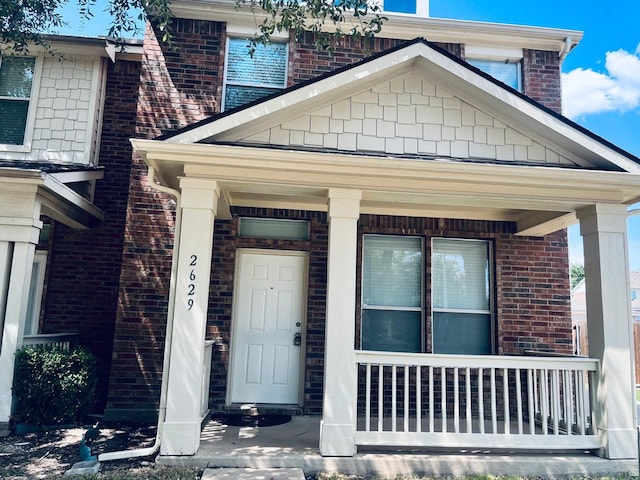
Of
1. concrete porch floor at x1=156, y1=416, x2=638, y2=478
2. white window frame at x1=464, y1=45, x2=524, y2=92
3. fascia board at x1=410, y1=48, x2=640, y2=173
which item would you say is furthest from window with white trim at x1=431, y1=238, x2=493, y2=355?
white window frame at x1=464, y1=45, x2=524, y2=92

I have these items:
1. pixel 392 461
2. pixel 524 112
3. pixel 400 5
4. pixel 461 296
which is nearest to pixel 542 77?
pixel 400 5

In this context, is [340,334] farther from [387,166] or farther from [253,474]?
[387,166]

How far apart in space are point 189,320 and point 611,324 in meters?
4.49

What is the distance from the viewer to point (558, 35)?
7742 mm

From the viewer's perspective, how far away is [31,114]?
755 cm

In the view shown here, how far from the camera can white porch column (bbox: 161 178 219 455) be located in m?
4.69

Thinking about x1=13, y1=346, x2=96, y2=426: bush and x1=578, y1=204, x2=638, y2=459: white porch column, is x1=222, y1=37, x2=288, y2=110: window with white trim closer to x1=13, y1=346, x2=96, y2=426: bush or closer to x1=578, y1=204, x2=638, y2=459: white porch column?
x1=13, y1=346, x2=96, y2=426: bush

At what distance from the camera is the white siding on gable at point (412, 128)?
5.36 metres

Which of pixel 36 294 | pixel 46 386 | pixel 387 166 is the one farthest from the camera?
pixel 36 294

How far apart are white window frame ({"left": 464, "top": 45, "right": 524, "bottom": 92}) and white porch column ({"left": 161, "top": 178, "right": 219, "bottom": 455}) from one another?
17.1 ft

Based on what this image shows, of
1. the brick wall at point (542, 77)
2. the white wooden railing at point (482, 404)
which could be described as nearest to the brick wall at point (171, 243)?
the white wooden railing at point (482, 404)

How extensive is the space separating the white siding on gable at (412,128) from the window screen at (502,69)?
2847 mm

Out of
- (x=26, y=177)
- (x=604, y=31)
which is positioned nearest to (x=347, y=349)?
(x=26, y=177)

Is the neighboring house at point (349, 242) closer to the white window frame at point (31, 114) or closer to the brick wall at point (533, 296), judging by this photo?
the brick wall at point (533, 296)
